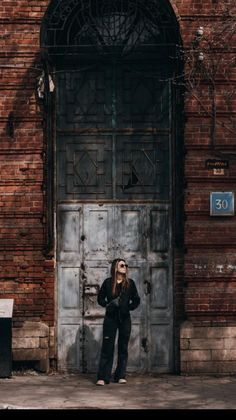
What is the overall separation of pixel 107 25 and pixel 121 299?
13.5ft

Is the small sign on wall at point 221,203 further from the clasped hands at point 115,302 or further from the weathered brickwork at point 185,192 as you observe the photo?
the clasped hands at point 115,302

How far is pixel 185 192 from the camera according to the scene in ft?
44.6

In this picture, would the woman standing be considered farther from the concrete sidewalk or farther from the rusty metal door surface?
the rusty metal door surface

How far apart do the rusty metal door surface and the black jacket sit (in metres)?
0.82

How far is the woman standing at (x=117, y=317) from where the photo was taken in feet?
42.3

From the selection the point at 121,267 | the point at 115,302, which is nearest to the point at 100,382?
the point at 115,302

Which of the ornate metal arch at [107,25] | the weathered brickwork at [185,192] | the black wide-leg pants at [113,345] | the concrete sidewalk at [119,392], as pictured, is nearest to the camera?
the concrete sidewalk at [119,392]

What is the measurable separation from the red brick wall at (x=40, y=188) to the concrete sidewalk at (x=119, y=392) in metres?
0.99

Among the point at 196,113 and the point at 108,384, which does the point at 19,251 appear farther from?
the point at 196,113

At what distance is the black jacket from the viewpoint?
12914 millimetres

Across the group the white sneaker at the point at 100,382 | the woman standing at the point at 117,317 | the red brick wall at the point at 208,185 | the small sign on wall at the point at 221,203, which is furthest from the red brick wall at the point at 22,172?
the small sign on wall at the point at 221,203

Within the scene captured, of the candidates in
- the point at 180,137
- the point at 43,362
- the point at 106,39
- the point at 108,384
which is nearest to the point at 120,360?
the point at 108,384

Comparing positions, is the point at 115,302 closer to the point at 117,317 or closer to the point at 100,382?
the point at 117,317

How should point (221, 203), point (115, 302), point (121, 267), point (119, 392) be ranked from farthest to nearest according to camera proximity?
point (221, 203), point (121, 267), point (115, 302), point (119, 392)
